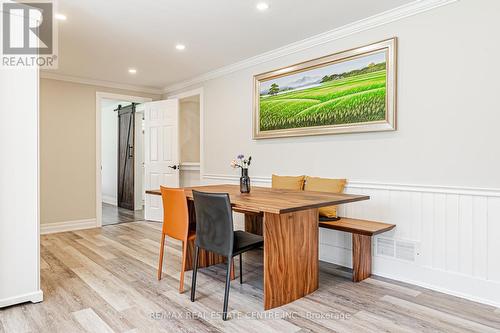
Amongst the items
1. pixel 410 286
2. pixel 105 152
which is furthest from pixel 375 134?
pixel 105 152

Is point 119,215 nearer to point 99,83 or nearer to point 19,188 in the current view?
point 99,83

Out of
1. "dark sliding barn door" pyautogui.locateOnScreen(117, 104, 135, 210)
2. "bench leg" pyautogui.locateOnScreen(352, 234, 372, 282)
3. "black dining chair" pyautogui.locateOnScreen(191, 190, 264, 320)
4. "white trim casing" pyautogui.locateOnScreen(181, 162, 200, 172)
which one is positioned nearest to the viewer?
"black dining chair" pyautogui.locateOnScreen(191, 190, 264, 320)

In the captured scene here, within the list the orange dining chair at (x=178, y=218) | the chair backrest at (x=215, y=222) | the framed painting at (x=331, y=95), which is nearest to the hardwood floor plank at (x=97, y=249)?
the orange dining chair at (x=178, y=218)

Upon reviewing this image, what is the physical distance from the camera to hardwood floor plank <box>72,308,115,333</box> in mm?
2041

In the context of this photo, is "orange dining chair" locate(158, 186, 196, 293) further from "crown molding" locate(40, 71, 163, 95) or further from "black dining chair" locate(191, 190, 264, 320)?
"crown molding" locate(40, 71, 163, 95)

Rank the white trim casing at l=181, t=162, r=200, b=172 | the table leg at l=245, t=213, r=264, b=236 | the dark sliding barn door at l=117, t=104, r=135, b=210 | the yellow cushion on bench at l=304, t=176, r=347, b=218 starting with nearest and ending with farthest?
the yellow cushion on bench at l=304, t=176, r=347, b=218, the table leg at l=245, t=213, r=264, b=236, the white trim casing at l=181, t=162, r=200, b=172, the dark sliding barn door at l=117, t=104, r=135, b=210

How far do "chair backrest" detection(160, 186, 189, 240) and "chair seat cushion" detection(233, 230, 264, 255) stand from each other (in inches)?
18.0

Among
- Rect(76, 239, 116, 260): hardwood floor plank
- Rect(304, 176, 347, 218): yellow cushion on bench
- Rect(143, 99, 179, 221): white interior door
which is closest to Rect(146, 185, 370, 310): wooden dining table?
Rect(304, 176, 347, 218): yellow cushion on bench

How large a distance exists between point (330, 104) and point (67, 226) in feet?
14.5

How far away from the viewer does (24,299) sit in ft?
7.80

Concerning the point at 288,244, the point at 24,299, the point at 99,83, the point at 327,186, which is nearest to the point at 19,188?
the point at 24,299

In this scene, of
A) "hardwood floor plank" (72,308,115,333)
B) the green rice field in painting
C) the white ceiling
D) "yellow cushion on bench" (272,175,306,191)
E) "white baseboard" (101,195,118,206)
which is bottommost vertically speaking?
"hardwood floor plank" (72,308,115,333)

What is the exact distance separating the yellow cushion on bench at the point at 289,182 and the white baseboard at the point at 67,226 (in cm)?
336

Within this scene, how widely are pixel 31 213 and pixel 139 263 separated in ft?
4.15
